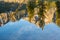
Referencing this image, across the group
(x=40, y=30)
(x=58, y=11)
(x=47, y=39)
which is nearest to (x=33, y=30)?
(x=40, y=30)

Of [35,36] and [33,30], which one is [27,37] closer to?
[35,36]

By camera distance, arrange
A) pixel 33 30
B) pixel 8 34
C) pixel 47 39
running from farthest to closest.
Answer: pixel 33 30 → pixel 8 34 → pixel 47 39

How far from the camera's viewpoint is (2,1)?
239 feet

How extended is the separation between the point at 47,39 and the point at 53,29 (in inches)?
209

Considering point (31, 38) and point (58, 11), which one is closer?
point (31, 38)

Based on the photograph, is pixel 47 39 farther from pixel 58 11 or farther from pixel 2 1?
pixel 2 1

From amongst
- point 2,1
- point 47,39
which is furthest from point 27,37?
point 2,1

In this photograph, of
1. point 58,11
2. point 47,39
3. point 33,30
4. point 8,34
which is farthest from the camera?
point 58,11

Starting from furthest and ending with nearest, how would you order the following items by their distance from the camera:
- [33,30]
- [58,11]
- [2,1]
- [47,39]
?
[2,1]
[58,11]
[33,30]
[47,39]

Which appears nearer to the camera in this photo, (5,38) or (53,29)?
(5,38)

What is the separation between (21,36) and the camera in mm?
25719

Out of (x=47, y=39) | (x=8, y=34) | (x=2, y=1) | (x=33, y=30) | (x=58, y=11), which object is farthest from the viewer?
(x=2, y=1)

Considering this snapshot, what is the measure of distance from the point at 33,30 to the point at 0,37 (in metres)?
5.18

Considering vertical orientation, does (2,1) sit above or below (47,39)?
below
